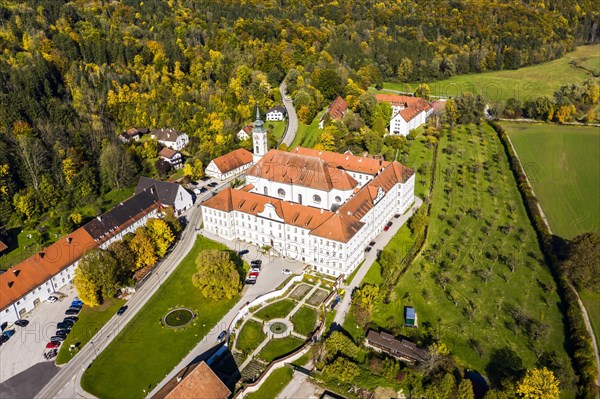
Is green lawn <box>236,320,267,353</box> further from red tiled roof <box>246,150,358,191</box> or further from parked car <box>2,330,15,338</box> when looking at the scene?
parked car <box>2,330,15,338</box>

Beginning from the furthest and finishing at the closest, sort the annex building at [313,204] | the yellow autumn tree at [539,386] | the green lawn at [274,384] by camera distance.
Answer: the annex building at [313,204]
the green lawn at [274,384]
the yellow autumn tree at [539,386]

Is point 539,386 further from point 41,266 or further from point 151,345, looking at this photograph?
point 41,266

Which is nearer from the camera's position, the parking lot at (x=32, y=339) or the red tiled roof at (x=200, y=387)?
the red tiled roof at (x=200, y=387)

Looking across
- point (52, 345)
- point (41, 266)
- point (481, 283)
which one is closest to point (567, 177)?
point (481, 283)

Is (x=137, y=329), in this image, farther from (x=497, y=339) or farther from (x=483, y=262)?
(x=483, y=262)

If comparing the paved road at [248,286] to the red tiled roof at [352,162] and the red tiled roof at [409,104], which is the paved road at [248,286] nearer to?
the red tiled roof at [352,162]

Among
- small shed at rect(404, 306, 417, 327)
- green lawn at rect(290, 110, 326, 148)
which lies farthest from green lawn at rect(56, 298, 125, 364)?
green lawn at rect(290, 110, 326, 148)

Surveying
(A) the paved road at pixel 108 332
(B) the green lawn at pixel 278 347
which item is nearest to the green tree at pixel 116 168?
(A) the paved road at pixel 108 332
